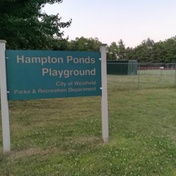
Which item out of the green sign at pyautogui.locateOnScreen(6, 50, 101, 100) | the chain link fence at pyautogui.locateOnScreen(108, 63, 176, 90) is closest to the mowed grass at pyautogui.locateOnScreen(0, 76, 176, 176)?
the green sign at pyautogui.locateOnScreen(6, 50, 101, 100)

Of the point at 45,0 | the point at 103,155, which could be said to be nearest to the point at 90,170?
the point at 103,155

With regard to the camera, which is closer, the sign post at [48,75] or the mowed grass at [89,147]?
the mowed grass at [89,147]

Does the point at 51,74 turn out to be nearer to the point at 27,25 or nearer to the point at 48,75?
the point at 48,75

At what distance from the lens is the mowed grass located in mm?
3656

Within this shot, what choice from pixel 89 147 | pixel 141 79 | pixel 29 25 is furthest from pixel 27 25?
pixel 141 79

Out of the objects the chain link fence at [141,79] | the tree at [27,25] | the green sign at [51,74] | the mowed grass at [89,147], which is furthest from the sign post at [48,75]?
the chain link fence at [141,79]

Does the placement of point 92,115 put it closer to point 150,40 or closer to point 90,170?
point 90,170

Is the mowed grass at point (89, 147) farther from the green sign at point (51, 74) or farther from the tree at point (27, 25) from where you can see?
the tree at point (27, 25)

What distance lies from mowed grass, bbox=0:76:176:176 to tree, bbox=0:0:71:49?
11.6ft

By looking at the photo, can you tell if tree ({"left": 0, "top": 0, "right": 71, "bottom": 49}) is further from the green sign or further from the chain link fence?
the chain link fence

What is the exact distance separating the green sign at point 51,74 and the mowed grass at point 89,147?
0.91m

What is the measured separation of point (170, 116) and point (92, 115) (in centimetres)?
219

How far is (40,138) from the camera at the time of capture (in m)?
5.09

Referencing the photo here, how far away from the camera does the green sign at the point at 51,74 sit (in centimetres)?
435
